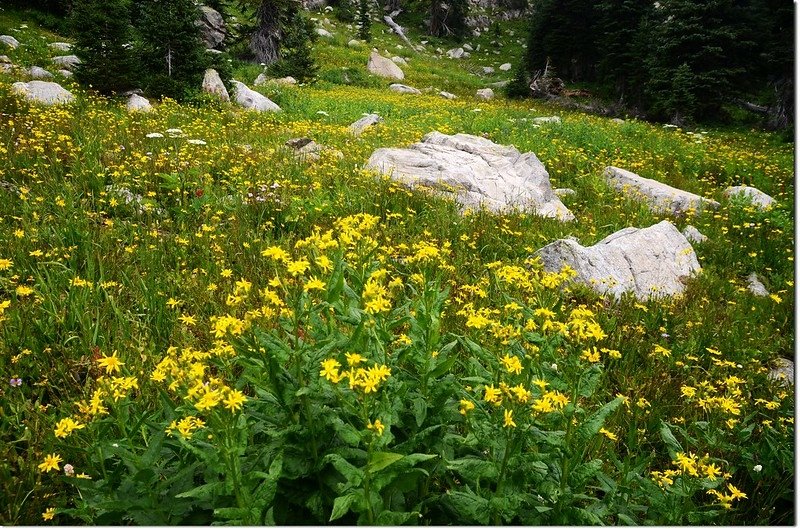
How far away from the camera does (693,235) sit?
23.1 feet

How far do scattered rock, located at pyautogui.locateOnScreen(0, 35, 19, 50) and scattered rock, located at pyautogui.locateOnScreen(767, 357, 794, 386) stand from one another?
2082 centimetres

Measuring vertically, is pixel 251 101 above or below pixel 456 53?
below

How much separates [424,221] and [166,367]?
169 inches

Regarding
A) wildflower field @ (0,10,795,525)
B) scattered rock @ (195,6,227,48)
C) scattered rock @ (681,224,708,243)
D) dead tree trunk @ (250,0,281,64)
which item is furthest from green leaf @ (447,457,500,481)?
scattered rock @ (195,6,227,48)

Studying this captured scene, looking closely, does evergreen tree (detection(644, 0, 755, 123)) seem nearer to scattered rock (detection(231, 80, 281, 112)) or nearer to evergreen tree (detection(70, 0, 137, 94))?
scattered rock (detection(231, 80, 281, 112))

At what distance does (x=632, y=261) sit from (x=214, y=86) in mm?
12112

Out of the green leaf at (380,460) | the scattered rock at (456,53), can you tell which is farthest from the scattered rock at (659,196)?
the scattered rock at (456,53)

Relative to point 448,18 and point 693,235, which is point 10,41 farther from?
point 448,18

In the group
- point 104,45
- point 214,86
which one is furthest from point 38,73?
point 214,86

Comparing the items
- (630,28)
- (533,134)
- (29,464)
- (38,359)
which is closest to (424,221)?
(38,359)

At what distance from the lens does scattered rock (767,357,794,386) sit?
3.82 m

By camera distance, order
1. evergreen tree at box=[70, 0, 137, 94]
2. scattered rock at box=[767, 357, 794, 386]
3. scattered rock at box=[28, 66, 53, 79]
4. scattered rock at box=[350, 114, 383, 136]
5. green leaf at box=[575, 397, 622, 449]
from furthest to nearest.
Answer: scattered rock at box=[28, 66, 53, 79], scattered rock at box=[350, 114, 383, 136], evergreen tree at box=[70, 0, 137, 94], scattered rock at box=[767, 357, 794, 386], green leaf at box=[575, 397, 622, 449]

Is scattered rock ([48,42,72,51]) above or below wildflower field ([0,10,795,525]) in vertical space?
above

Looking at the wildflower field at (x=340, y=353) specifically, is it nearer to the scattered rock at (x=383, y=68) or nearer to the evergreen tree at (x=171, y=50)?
the evergreen tree at (x=171, y=50)
